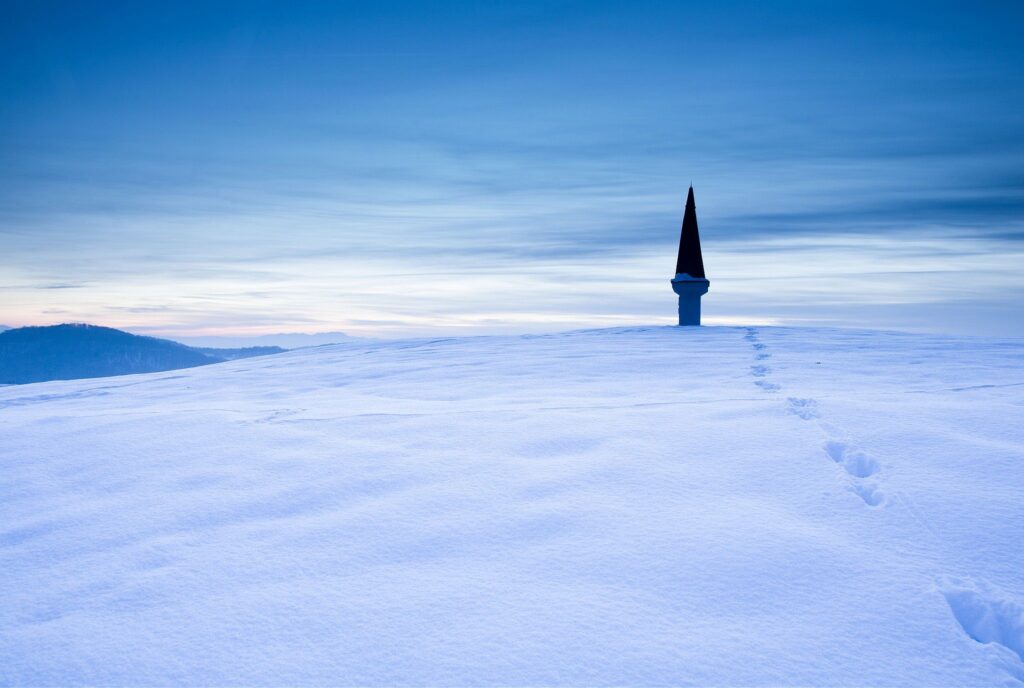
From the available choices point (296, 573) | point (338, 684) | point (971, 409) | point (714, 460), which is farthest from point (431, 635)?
point (971, 409)

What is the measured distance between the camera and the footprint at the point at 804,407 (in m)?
4.58

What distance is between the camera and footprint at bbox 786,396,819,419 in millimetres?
4584

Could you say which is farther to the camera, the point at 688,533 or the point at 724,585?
the point at 688,533

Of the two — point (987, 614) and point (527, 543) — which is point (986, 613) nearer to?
point (987, 614)

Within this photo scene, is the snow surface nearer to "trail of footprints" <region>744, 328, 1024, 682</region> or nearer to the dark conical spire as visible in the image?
"trail of footprints" <region>744, 328, 1024, 682</region>

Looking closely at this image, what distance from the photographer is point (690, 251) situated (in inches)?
Result: 712

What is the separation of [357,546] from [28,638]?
1.18 meters

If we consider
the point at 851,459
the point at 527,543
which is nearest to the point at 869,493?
the point at 851,459

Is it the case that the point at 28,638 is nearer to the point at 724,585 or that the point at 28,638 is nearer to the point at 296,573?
the point at 296,573

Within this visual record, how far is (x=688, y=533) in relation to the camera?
273cm

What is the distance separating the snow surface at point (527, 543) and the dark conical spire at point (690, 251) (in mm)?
12647

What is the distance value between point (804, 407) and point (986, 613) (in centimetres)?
282

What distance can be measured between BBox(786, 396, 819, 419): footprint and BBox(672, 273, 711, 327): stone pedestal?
12572 mm

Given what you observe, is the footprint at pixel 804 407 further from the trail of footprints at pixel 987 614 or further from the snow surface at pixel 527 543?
the trail of footprints at pixel 987 614
